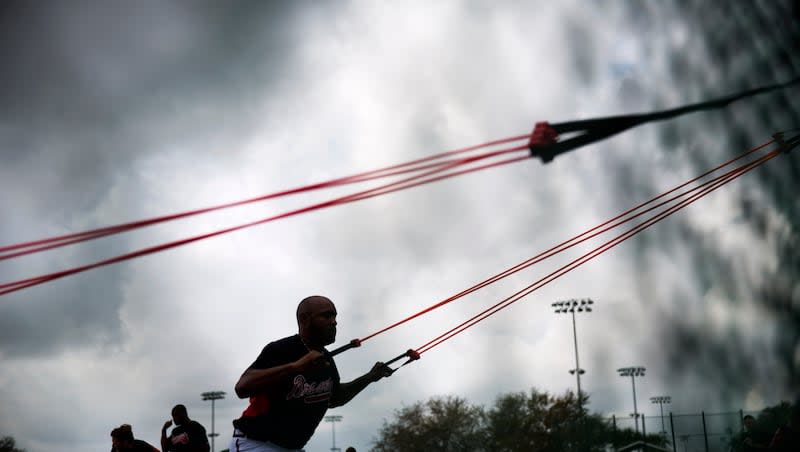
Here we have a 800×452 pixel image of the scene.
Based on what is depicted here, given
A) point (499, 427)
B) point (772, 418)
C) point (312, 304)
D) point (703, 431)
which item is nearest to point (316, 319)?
point (312, 304)

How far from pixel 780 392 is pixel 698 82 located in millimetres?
4117

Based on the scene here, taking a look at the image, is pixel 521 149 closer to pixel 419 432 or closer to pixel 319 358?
pixel 319 358

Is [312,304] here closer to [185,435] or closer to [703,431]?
[185,435]

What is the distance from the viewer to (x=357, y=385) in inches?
235

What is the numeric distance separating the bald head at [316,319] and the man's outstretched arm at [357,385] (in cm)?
71

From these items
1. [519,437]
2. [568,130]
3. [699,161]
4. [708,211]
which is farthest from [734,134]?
[519,437]

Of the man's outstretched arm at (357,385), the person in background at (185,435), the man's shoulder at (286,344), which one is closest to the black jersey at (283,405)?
the man's shoulder at (286,344)

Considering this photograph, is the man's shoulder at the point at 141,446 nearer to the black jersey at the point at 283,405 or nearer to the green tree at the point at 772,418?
the black jersey at the point at 283,405

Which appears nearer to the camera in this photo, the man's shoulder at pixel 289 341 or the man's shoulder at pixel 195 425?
the man's shoulder at pixel 289 341

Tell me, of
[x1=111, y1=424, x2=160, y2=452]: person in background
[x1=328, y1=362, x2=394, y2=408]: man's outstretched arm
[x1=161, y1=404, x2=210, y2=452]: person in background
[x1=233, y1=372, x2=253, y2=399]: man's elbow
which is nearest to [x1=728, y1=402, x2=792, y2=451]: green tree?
[x1=328, y1=362, x2=394, y2=408]: man's outstretched arm

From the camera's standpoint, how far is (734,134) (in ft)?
27.5

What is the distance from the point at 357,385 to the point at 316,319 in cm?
104

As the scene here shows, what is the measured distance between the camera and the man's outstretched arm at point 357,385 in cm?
582

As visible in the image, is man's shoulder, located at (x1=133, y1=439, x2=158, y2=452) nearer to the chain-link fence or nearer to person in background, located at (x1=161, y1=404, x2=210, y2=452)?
person in background, located at (x1=161, y1=404, x2=210, y2=452)
